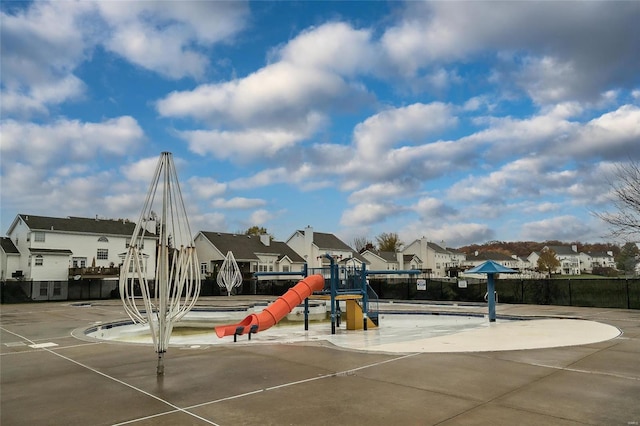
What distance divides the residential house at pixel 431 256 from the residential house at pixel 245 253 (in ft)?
88.7

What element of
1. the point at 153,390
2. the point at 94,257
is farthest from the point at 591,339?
the point at 94,257

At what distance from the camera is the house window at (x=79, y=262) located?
4368cm

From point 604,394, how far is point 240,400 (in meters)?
5.19

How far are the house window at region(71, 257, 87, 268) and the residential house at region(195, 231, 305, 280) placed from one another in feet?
43.6

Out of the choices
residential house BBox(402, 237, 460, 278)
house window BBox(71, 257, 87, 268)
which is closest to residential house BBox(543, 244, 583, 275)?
residential house BBox(402, 237, 460, 278)

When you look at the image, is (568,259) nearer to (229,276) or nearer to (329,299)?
(229,276)

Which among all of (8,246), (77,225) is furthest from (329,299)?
(8,246)

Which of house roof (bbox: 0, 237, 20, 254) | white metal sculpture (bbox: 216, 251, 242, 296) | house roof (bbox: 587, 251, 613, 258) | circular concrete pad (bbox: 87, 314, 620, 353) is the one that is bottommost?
circular concrete pad (bbox: 87, 314, 620, 353)

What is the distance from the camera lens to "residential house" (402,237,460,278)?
7969cm

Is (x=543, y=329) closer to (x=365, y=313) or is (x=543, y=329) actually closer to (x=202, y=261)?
(x=365, y=313)

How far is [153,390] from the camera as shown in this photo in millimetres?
7094

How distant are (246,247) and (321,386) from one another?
5102cm

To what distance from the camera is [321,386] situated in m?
7.12

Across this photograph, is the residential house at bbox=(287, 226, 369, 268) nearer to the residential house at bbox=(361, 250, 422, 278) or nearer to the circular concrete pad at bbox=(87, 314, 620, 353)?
the residential house at bbox=(361, 250, 422, 278)
